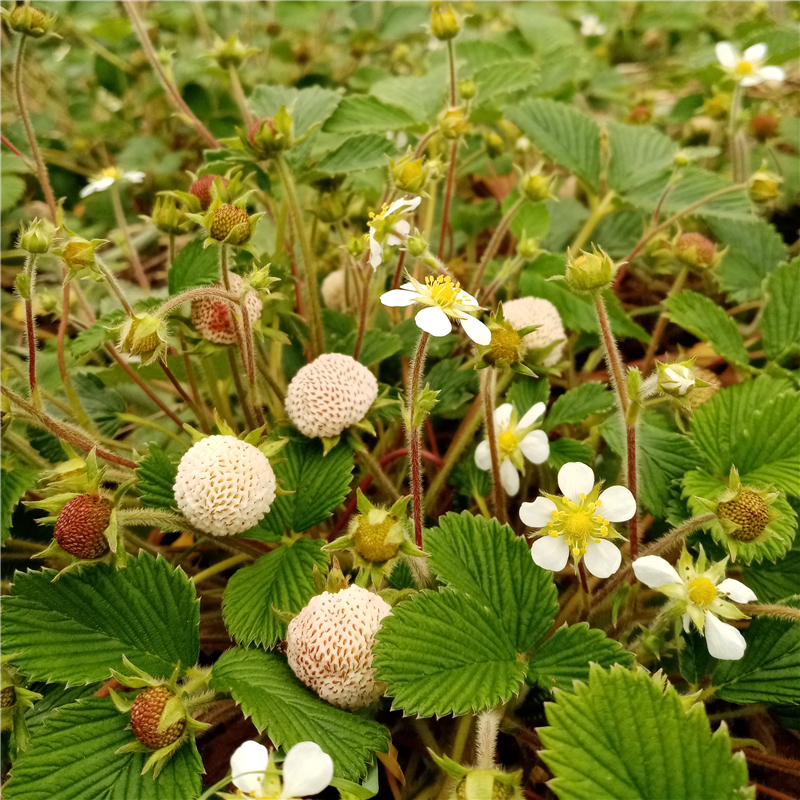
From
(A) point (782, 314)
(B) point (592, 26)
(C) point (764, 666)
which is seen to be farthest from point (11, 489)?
(B) point (592, 26)

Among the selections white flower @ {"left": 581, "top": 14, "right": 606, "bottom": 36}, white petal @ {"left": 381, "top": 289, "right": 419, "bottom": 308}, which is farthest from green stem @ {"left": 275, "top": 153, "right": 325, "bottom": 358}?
white flower @ {"left": 581, "top": 14, "right": 606, "bottom": 36}

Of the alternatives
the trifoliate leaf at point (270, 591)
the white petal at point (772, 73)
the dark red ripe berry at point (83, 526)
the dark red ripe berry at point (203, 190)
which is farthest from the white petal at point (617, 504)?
the white petal at point (772, 73)

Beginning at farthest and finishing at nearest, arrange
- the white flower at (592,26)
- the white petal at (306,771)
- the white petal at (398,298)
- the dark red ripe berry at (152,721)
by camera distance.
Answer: the white flower at (592,26), the white petal at (398,298), the dark red ripe berry at (152,721), the white petal at (306,771)

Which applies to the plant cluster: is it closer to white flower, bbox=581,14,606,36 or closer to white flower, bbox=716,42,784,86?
white flower, bbox=716,42,784,86

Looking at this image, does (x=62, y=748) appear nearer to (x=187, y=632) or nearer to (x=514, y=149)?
(x=187, y=632)

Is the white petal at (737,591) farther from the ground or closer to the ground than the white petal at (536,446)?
farther from the ground

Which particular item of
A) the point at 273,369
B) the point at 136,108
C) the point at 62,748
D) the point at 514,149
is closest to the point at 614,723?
the point at 62,748

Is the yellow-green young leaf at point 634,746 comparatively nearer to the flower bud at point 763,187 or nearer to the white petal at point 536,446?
the white petal at point 536,446
